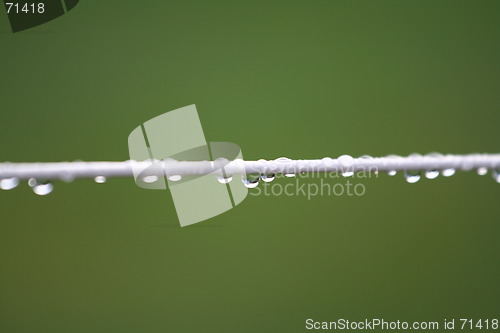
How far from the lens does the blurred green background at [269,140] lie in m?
0.81

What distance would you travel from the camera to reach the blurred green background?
813 millimetres

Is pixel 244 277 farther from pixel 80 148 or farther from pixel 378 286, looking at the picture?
pixel 80 148

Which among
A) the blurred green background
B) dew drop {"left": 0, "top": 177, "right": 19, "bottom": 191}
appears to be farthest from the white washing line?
the blurred green background

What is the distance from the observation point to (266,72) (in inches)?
37.1

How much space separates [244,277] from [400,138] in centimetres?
42

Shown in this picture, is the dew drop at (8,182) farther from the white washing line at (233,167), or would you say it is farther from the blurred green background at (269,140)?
the blurred green background at (269,140)

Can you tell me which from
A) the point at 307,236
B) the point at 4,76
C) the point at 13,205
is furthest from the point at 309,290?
the point at 4,76

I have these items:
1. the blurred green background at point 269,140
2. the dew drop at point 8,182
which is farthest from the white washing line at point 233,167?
the blurred green background at point 269,140

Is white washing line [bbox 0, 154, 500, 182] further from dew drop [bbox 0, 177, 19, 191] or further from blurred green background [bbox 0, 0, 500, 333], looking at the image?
blurred green background [bbox 0, 0, 500, 333]

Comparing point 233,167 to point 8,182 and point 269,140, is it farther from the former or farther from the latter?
point 269,140

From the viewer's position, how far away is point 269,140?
88cm

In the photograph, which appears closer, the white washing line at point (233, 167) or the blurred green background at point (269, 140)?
the white washing line at point (233, 167)

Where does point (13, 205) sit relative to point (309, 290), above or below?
above

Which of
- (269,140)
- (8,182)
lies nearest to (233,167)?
(8,182)
